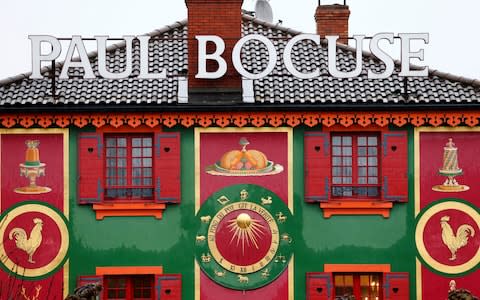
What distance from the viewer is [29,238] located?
24.0 meters

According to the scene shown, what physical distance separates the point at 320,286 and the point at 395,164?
3871 mm

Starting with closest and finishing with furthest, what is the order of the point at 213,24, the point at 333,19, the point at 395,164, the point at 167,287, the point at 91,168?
the point at 167,287, the point at 91,168, the point at 395,164, the point at 213,24, the point at 333,19

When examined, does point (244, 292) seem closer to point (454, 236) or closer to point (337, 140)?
point (337, 140)

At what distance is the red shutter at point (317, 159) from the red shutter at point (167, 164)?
11.5ft

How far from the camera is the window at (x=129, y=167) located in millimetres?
24203

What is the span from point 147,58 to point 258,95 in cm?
317

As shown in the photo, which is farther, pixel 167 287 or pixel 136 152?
pixel 136 152

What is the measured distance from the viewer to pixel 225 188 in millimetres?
24203

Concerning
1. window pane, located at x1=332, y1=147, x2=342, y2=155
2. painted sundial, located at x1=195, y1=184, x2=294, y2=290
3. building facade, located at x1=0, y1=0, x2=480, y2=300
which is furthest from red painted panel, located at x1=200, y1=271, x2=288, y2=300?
window pane, located at x1=332, y1=147, x2=342, y2=155

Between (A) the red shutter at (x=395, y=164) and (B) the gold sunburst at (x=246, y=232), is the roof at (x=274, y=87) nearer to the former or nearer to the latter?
(A) the red shutter at (x=395, y=164)

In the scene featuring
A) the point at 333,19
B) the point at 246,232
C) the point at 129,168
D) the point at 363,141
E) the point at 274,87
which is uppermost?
the point at 333,19

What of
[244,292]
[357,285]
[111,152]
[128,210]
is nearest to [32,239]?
[128,210]

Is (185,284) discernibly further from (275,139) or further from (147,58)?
(147,58)

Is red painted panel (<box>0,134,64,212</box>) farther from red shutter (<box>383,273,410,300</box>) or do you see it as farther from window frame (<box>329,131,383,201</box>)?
red shutter (<box>383,273,410,300</box>)
